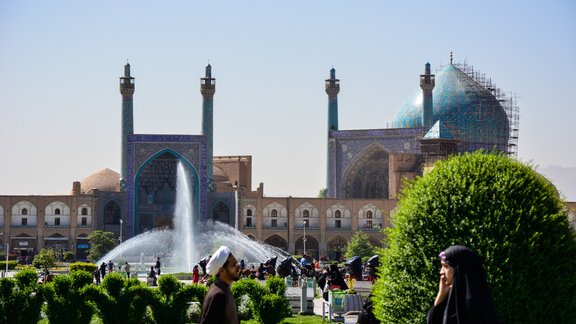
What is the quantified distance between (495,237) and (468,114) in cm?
4459

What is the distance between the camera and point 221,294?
6.08 m

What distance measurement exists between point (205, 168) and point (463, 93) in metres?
13.4

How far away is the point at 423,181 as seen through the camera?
8562mm

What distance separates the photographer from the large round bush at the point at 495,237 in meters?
8.05

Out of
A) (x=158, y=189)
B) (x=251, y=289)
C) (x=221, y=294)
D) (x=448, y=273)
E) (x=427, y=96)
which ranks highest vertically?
(x=427, y=96)

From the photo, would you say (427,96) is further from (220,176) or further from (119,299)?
(119,299)

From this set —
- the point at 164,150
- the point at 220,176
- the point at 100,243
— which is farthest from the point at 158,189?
the point at 100,243

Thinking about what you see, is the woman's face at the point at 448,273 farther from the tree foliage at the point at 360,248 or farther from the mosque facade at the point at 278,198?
the mosque facade at the point at 278,198

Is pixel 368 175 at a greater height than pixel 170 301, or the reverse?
pixel 368 175

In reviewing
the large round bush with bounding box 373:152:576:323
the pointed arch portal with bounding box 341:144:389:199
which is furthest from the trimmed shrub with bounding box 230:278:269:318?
the pointed arch portal with bounding box 341:144:389:199

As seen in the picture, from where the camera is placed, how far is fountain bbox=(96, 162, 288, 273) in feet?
122

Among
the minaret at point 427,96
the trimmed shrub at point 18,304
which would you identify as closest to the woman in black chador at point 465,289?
the trimmed shrub at point 18,304

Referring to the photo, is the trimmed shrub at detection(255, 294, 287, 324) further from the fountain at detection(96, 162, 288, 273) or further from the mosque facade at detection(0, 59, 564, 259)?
the mosque facade at detection(0, 59, 564, 259)

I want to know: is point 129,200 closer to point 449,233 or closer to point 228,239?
point 228,239
